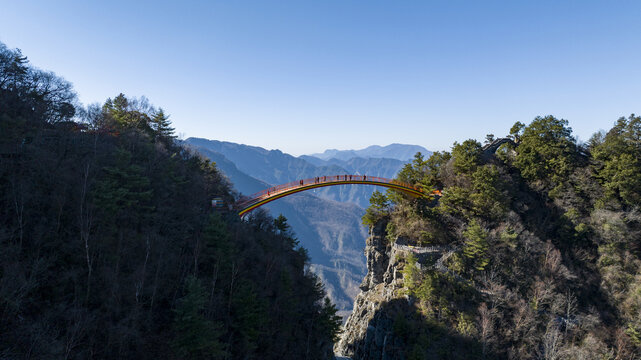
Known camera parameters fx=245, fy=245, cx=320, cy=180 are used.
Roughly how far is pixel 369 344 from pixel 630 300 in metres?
31.0

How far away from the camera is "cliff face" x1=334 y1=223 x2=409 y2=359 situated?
31414mm

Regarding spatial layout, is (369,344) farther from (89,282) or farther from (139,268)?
(89,282)

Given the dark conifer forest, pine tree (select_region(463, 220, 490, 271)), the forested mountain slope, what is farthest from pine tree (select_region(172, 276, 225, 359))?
pine tree (select_region(463, 220, 490, 271))

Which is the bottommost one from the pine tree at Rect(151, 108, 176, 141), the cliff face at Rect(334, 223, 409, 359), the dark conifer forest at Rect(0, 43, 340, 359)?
the cliff face at Rect(334, 223, 409, 359)

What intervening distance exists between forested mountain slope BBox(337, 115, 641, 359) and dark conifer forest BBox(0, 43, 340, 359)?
11593 mm

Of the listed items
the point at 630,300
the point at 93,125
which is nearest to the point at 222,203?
the point at 93,125

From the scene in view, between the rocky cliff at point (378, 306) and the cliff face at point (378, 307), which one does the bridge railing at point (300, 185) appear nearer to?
the rocky cliff at point (378, 306)

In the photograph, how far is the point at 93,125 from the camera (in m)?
30.5

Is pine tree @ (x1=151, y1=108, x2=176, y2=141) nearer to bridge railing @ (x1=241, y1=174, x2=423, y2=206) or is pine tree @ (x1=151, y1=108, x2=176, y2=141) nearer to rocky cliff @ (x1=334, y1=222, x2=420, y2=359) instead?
bridge railing @ (x1=241, y1=174, x2=423, y2=206)

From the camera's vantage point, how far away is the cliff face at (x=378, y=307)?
3141 cm

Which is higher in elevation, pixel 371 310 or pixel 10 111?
pixel 10 111

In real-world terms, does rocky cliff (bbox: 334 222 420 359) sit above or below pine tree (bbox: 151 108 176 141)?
below

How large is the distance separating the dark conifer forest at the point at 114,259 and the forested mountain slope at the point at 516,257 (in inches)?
456

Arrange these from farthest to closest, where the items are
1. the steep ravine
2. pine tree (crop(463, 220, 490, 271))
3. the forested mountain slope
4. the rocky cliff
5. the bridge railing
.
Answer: the bridge railing, the rocky cliff, the steep ravine, pine tree (crop(463, 220, 490, 271)), the forested mountain slope
